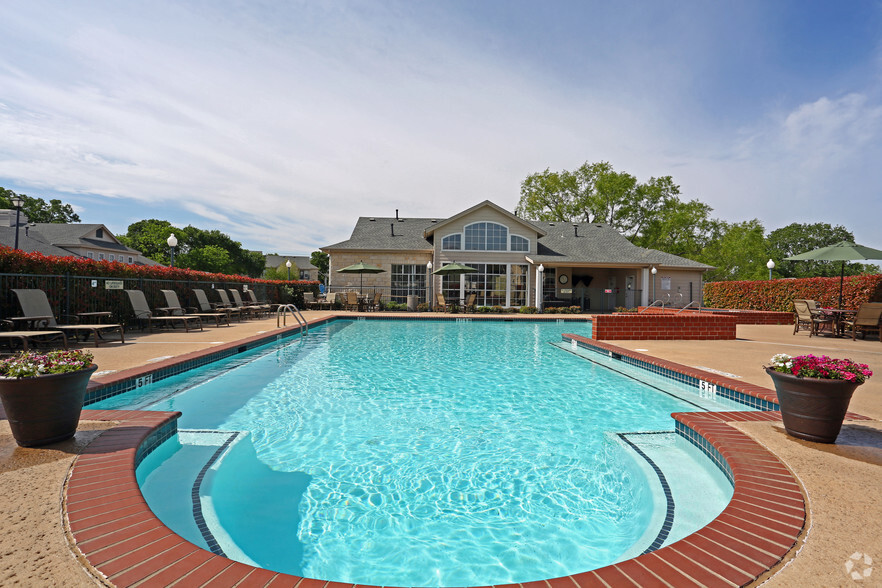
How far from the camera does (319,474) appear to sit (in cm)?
332

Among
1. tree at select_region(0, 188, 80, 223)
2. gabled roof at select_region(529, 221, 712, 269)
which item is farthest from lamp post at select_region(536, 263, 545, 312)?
tree at select_region(0, 188, 80, 223)

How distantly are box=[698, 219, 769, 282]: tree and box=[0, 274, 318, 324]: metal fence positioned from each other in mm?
43553

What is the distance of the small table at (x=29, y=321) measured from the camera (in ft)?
24.5

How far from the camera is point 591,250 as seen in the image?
2358 cm

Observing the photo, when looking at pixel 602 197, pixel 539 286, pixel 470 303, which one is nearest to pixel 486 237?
pixel 539 286

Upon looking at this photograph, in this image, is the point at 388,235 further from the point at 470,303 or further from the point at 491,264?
the point at 470,303

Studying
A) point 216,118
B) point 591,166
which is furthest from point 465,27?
point 591,166

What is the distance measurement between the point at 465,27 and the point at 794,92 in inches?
480

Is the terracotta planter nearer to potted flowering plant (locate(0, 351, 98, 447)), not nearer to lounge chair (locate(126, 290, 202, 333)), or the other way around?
potted flowering plant (locate(0, 351, 98, 447))

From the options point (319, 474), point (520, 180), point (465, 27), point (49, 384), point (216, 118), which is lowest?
point (319, 474)

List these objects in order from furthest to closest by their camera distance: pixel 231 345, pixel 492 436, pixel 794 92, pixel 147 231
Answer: pixel 147 231 < pixel 794 92 < pixel 231 345 < pixel 492 436

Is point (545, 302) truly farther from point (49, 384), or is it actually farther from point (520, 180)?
point (49, 384)

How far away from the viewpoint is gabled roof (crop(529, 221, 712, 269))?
2138 cm

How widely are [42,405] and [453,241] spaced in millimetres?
19161
